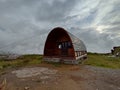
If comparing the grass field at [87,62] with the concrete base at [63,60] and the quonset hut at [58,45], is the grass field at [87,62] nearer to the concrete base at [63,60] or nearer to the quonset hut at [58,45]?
the concrete base at [63,60]

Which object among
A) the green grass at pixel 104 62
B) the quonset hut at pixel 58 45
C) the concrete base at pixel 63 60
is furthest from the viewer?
the quonset hut at pixel 58 45

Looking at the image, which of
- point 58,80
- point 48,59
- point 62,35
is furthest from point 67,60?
point 58,80

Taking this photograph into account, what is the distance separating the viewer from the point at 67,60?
2542cm

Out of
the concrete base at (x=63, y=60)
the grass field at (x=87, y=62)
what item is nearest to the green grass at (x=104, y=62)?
the grass field at (x=87, y=62)

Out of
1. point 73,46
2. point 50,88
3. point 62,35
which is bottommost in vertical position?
point 50,88

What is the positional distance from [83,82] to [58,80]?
7.33 ft

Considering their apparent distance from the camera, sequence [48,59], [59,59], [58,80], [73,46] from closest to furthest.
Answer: [58,80] → [73,46] → [59,59] → [48,59]

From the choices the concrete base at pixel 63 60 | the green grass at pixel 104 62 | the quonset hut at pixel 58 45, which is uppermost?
the quonset hut at pixel 58 45

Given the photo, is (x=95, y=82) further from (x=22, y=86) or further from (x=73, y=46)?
(x=73, y=46)

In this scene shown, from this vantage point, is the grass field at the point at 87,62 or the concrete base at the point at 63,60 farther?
the grass field at the point at 87,62

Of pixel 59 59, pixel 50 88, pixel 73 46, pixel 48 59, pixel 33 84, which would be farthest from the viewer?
pixel 48 59

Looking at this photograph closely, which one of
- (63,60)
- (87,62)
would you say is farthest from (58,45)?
(87,62)

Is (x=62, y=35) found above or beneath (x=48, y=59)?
above

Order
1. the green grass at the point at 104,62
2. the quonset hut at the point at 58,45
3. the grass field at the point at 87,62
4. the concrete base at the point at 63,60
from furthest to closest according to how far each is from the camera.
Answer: the quonset hut at the point at 58,45
the green grass at the point at 104,62
the grass field at the point at 87,62
the concrete base at the point at 63,60
